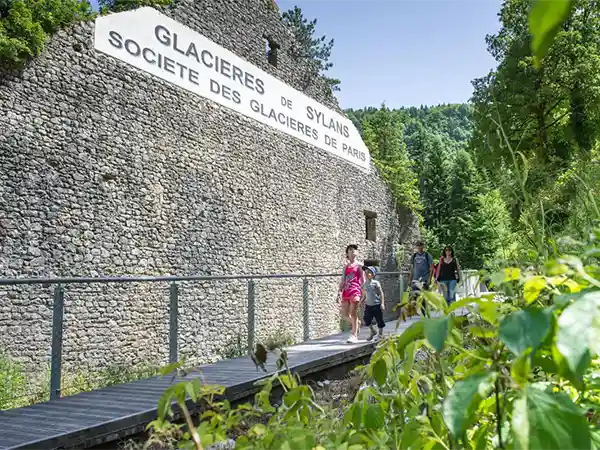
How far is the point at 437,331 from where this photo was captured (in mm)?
549

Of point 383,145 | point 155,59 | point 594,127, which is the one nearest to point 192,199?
point 155,59

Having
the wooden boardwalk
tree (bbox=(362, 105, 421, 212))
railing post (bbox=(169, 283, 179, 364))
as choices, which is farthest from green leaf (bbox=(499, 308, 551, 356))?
tree (bbox=(362, 105, 421, 212))

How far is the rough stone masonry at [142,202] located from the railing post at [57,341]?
0.10 metres

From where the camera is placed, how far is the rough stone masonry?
7.72 m

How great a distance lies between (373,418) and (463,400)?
0.38m

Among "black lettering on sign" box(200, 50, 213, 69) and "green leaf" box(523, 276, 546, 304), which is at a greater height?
"black lettering on sign" box(200, 50, 213, 69)

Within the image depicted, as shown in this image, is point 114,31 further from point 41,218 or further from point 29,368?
point 29,368

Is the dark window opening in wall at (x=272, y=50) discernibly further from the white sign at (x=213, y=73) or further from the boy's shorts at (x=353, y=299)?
the boy's shorts at (x=353, y=299)

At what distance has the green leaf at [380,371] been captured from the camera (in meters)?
0.89

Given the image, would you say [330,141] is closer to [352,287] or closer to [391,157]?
[352,287]

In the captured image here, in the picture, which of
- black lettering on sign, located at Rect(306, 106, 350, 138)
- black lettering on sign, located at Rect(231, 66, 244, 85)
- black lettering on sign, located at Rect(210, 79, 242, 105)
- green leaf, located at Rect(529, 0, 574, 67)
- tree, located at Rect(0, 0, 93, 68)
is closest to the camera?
green leaf, located at Rect(529, 0, 574, 67)

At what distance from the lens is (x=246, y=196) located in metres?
11.8

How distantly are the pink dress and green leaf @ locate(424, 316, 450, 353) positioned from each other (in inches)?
257

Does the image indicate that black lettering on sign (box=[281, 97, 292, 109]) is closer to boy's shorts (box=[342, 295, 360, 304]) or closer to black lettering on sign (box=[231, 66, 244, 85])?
black lettering on sign (box=[231, 66, 244, 85])
